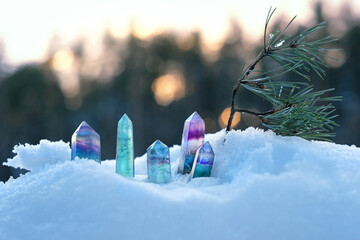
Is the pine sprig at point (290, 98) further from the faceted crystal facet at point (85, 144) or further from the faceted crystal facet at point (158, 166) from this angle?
the faceted crystal facet at point (85, 144)

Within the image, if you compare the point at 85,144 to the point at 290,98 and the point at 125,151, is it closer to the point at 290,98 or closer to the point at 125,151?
the point at 125,151

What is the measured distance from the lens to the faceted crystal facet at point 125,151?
3.78 ft

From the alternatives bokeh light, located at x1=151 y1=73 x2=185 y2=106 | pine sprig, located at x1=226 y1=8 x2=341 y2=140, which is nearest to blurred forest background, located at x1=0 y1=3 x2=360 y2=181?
bokeh light, located at x1=151 y1=73 x2=185 y2=106

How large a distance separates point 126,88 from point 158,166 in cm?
1519

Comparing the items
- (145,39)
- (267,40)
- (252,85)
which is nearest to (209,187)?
(252,85)

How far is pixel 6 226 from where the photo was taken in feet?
2.81

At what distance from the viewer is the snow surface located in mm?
761

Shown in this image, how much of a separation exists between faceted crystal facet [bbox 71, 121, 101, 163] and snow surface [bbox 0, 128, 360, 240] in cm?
15

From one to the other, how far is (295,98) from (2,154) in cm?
1513

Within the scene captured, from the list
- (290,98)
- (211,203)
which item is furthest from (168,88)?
(211,203)

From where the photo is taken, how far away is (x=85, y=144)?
44.7 inches

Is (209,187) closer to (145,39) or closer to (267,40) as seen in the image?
(267,40)

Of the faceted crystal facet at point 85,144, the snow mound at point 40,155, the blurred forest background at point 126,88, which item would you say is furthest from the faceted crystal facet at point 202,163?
the blurred forest background at point 126,88

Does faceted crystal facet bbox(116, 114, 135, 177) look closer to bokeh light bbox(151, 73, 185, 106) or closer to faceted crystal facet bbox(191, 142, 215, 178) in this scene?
faceted crystal facet bbox(191, 142, 215, 178)
